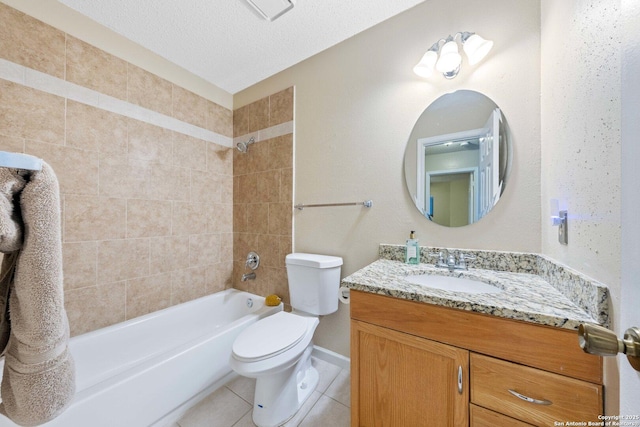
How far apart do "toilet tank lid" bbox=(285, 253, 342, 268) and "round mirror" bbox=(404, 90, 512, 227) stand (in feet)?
2.04

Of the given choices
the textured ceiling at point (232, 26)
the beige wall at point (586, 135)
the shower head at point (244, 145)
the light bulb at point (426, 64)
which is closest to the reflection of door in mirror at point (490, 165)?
the beige wall at point (586, 135)

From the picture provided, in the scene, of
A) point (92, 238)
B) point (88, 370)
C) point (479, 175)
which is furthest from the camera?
point (92, 238)

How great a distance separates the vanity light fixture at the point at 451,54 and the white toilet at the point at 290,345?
125 centimetres

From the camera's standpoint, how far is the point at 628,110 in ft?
1.18

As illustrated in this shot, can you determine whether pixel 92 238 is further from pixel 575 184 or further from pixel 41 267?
pixel 575 184

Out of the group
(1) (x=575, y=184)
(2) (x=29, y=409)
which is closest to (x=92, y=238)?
(2) (x=29, y=409)

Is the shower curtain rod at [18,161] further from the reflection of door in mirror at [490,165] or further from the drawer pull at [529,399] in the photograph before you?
the reflection of door in mirror at [490,165]

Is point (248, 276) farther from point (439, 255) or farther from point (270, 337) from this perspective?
point (439, 255)

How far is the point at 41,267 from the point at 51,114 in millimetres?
1527

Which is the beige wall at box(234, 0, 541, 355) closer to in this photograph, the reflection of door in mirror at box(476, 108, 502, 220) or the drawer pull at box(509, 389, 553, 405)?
the reflection of door in mirror at box(476, 108, 502, 220)

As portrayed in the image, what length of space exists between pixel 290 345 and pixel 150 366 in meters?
0.68

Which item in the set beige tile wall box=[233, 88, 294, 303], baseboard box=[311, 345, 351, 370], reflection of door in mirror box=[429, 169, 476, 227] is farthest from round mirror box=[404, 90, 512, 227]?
baseboard box=[311, 345, 351, 370]

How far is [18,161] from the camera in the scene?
36 cm

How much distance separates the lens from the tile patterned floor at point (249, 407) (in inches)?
46.6
